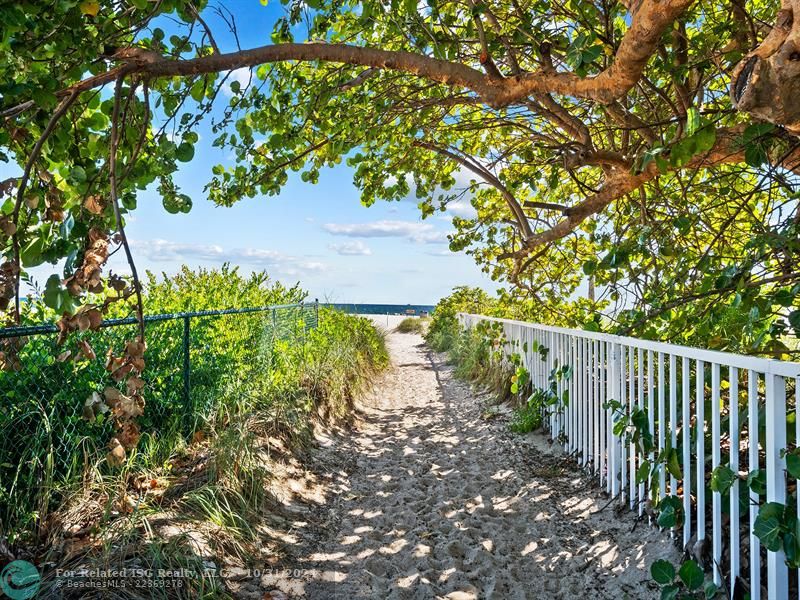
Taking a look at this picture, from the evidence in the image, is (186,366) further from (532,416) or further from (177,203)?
(532,416)

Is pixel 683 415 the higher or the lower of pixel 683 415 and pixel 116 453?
the lower

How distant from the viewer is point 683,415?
3096 mm

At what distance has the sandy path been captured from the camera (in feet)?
10.1

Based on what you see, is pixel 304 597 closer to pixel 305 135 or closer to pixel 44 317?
pixel 44 317

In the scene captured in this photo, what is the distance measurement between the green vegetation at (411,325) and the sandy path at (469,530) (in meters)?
17.9

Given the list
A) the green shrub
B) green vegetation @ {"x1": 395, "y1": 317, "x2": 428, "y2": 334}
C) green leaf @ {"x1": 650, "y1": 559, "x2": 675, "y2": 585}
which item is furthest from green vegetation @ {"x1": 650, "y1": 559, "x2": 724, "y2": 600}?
green vegetation @ {"x1": 395, "y1": 317, "x2": 428, "y2": 334}

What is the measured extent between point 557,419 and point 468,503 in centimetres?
187

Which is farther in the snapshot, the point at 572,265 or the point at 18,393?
the point at 572,265

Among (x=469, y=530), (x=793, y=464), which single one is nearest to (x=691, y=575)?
(x=793, y=464)

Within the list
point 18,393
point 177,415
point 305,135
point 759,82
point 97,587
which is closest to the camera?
point 759,82

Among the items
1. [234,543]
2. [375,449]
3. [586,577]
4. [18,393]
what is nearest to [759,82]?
[586,577]

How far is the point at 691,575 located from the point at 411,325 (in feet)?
73.8

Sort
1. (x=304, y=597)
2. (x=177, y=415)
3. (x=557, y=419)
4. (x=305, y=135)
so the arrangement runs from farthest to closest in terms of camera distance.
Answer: (x=557, y=419), (x=305, y=135), (x=177, y=415), (x=304, y=597)

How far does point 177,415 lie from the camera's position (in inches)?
178
